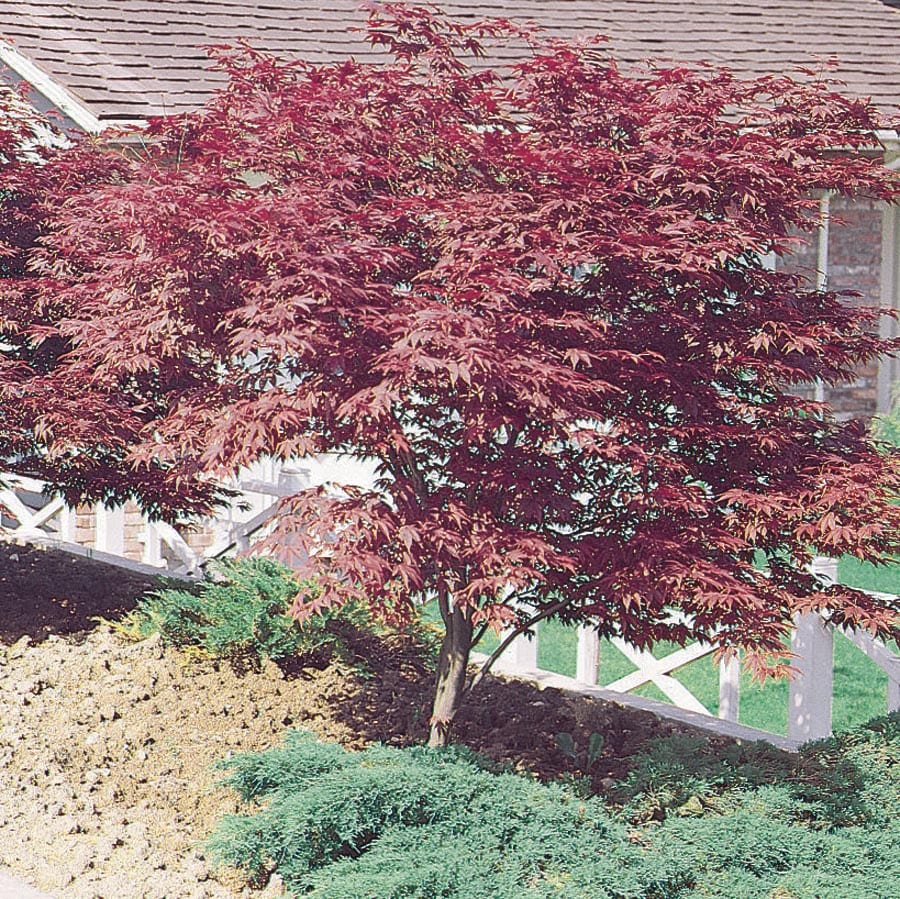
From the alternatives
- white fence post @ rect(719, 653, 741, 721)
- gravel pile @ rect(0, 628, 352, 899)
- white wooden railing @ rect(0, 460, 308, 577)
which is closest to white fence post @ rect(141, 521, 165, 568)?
white wooden railing @ rect(0, 460, 308, 577)

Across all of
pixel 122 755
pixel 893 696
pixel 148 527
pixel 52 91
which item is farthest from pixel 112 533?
pixel 893 696

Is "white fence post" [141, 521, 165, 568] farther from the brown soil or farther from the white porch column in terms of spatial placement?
the white porch column

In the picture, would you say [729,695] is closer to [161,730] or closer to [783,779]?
[783,779]

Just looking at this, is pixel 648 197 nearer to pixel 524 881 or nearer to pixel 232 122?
pixel 232 122

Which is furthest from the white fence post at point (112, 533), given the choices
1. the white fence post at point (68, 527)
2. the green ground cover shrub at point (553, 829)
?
the green ground cover shrub at point (553, 829)

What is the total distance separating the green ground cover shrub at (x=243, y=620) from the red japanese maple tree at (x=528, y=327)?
5.69 ft

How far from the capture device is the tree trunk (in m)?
5.97

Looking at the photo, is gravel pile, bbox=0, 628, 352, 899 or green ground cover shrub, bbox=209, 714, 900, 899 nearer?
green ground cover shrub, bbox=209, 714, 900, 899

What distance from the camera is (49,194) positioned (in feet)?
25.1

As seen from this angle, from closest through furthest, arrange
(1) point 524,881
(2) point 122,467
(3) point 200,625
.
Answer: (1) point 524,881 < (3) point 200,625 < (2) point 122,467

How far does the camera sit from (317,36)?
1251 centimetres

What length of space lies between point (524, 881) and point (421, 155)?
2590mm

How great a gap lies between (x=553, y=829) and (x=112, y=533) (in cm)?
743

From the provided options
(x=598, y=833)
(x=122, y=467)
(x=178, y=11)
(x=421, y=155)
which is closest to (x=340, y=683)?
(x=122, y=467)
